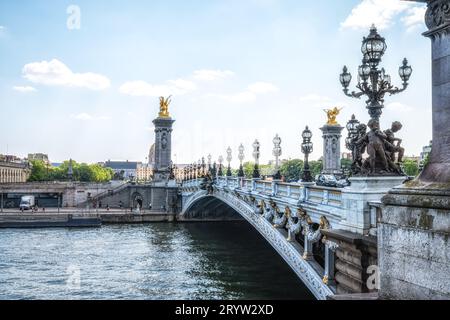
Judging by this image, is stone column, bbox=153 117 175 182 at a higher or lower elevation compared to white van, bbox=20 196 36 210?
higher

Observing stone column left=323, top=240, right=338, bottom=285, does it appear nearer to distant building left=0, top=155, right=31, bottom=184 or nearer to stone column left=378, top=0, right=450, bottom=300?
stone column left=378, top=0, right=450, bottom=300

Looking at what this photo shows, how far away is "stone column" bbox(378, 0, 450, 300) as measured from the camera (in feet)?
17.4

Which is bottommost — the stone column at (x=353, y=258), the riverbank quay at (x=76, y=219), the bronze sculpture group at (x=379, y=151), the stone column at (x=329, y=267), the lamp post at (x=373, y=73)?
the riverbank quay at (x=76, y=219)

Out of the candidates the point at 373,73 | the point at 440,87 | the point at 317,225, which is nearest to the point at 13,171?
the point at 317,225

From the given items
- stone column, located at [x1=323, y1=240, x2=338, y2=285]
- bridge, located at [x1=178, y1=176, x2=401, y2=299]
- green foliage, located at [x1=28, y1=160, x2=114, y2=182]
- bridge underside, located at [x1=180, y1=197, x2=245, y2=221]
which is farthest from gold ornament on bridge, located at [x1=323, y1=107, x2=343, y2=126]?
green foliage, located at [x1=28, y1=160, x2=114, y2=182]

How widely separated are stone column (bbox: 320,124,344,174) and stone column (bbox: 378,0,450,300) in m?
56.0

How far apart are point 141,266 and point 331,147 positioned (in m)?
39.4

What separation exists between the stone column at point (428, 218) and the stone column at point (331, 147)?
184ft

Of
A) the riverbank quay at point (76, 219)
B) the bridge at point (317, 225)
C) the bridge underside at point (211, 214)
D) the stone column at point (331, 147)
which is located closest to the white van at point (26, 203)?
the riverbank quay at point (76, 219)

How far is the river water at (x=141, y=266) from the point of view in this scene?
22.3 meters

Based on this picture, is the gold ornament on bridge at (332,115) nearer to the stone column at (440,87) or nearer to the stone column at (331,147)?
the stone column at (331,147)

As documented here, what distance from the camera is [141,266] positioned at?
2877 cm
